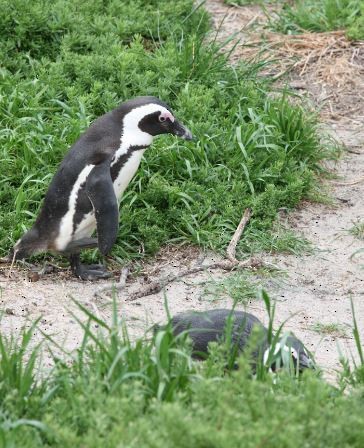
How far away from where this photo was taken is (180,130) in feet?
18.4

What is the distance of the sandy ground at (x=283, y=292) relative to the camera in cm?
491

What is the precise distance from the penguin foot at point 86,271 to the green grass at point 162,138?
172 mm

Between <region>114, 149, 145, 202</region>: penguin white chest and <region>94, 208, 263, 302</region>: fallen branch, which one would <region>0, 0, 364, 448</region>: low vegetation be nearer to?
<region>94, 208, 263, 302</region>: fallen branch

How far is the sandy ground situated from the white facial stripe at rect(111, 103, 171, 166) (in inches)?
26.1

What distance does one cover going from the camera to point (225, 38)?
7.81m

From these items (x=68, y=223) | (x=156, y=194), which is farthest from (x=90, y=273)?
(x=156, y=194)

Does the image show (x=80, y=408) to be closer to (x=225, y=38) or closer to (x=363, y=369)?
(x=363, y=369)

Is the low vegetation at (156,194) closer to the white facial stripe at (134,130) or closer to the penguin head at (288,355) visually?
the penguin head at (288,355)

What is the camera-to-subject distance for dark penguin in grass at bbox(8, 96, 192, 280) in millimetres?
5301

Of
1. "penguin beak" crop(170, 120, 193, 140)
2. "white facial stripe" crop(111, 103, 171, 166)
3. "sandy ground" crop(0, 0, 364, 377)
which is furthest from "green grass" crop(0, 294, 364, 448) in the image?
"penguin beak" crop(170, 120, 193, 140)

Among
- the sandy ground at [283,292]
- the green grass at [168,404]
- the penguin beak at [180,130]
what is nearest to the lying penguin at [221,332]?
the sandy ground at [283,292]

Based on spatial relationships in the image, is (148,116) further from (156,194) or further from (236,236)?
(236,236)

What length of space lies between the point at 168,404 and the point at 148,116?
2.43 meters

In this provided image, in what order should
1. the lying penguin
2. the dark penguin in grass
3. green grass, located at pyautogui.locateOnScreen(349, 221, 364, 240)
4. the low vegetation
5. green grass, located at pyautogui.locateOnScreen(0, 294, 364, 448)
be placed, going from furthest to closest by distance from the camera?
green grass, located at pyautogui.locateOnScreen(349, 221, 364, 240), the dark penguin in grass, the lying penguin, the low vegetation, green grass, located at pyautogui.locateOnScreen(0, 294, 364, 448)
